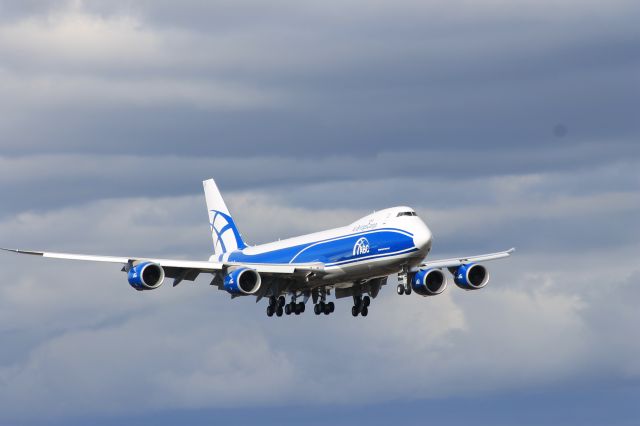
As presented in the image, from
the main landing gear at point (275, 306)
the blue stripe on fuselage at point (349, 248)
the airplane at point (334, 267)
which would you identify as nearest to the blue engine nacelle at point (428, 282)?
the airplane at point (334, 267)

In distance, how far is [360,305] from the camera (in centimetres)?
12212

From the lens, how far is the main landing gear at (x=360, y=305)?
122125 mm

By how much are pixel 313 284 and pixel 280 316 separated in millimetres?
7001

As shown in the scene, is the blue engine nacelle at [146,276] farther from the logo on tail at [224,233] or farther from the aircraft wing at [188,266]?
the logo on tail at [224,233]

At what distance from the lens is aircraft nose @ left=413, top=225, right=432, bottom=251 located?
107m

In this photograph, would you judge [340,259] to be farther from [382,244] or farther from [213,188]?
[213,188]

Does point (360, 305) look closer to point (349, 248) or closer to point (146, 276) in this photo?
point (349, 248)

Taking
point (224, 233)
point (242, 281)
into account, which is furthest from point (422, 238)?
point (224, 233)

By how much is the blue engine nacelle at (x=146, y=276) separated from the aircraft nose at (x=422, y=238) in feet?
67.6

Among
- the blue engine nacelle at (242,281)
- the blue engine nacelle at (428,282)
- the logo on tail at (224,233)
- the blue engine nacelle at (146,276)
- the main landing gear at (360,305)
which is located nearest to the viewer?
the blue engine nacelle at (146,276)

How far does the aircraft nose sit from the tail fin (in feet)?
102

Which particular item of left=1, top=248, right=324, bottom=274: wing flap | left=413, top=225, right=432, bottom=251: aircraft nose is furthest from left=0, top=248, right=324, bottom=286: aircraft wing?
left=413, top=225, right=432, bottom=251: aircraft nose

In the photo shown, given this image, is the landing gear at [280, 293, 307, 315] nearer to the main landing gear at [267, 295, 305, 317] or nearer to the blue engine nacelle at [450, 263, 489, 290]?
the main landing gear at [267, 295, 305, 317]

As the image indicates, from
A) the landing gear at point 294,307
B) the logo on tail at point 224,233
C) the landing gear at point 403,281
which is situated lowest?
the landing gear at point 403,281
